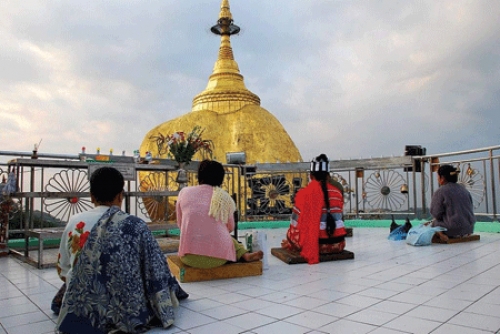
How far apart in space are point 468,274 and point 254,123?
1305 cm

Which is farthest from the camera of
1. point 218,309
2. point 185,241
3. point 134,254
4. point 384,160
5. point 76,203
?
point 384,160

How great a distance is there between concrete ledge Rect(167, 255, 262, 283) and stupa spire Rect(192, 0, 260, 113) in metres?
13.8

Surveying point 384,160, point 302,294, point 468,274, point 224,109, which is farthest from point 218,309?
point 224,109

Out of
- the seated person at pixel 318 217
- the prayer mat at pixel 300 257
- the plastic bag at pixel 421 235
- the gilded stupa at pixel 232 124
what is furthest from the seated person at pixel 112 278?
the gilded stupa at pixel 232 124

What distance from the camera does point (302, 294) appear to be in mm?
3391

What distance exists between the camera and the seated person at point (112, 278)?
2.46m

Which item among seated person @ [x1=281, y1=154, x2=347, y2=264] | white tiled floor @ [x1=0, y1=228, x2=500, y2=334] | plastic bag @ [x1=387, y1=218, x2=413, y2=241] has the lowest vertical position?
white tiled floor @ [x1=0, y1=228, x2=500, y2=334]

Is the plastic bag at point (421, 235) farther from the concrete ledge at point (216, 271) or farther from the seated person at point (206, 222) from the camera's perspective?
the seated person at point (206, 222)

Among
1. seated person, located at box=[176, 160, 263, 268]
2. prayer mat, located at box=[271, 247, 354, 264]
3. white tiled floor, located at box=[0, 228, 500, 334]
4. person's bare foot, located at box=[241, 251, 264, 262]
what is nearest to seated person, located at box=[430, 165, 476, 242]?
white tiled floor, located at box=[0, 228, 500, 334]

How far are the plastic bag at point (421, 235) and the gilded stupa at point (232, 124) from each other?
356 inches

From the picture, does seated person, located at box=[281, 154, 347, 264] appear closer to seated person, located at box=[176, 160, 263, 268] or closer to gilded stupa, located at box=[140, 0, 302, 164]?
seated person, located at box=[176, 160, 263, 268]

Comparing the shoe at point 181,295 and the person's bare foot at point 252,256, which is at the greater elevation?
the person's bare foot at point 252,256

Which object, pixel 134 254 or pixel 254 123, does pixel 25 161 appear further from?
pixel 254 123

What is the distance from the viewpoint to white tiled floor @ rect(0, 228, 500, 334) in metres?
2.58
